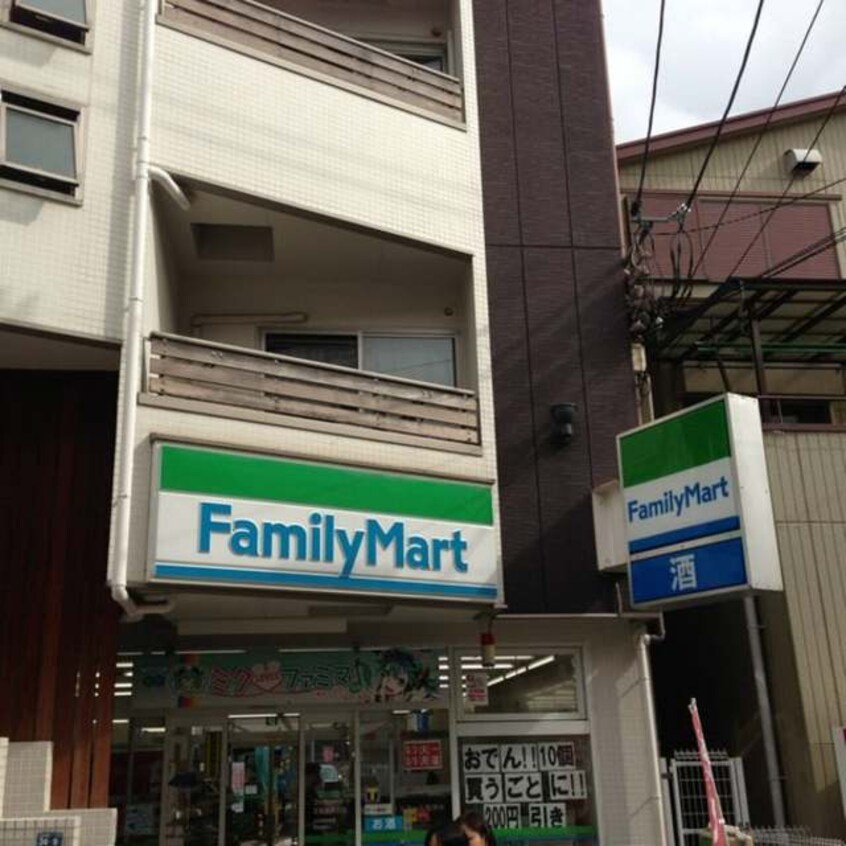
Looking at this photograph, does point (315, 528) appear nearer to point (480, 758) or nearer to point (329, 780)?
point (329, 780)

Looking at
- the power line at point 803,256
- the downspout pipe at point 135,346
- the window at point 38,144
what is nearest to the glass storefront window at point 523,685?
the downspout pipe at point 135,346

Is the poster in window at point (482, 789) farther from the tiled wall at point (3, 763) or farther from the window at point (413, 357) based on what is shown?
the tiled wall at point (3, 763)

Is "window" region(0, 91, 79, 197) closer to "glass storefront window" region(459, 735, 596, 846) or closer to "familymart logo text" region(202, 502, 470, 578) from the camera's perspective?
"familymart logo text" region(202, 502, 470, 578)

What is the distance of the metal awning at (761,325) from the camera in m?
13.2

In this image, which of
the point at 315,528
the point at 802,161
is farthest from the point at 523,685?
the point at 802,161

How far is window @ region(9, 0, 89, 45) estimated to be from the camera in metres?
9.72

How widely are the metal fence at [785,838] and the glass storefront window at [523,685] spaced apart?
2.27 meters

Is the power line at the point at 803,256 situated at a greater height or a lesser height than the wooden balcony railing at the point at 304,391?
greater

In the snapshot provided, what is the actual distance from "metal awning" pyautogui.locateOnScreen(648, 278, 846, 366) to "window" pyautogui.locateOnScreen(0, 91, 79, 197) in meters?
7.47

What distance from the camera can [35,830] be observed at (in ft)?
26.0

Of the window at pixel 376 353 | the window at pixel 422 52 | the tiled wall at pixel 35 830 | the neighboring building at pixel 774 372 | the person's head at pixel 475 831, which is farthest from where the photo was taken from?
the window at pixel 422 52

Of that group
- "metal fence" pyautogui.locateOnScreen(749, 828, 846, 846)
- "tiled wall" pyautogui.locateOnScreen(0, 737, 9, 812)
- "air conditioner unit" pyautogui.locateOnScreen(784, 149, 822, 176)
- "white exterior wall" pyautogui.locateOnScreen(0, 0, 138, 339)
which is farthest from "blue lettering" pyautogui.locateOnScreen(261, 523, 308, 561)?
"air conditioner unit" pyautogui.locateOnScreen(784, 149, 822, 176)

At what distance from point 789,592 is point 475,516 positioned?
4.26 m

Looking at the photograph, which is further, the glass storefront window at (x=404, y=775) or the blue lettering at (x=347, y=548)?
the glass storefront window at (x=404, y=775)
